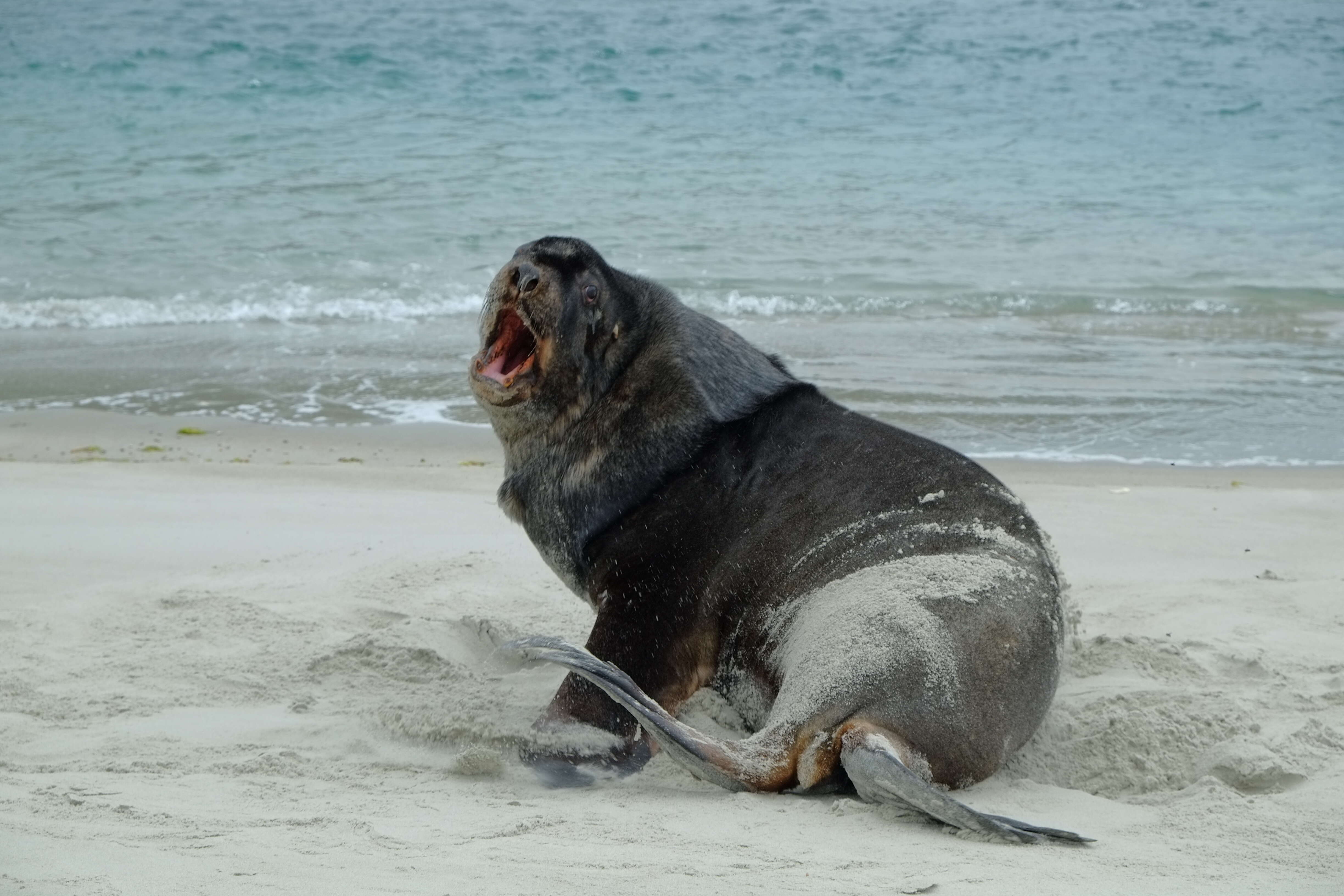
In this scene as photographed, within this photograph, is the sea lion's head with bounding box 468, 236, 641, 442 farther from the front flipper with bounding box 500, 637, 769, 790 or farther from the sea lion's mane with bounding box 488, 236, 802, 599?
the front flipper with bounding box 500, 637, 769, 790

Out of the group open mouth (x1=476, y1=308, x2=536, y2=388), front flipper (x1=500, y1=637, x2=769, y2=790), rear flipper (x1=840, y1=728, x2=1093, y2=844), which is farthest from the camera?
open mouth (x1=476, y1=308, x2=536, y2=388)

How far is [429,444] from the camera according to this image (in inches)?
333

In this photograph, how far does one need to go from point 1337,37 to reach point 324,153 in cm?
2327

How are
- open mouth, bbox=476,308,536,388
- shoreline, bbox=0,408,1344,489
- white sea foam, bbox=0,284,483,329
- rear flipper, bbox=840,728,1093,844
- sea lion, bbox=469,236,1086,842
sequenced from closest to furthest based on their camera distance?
1. rear flipper, bbox=840,728,1093,844
2. sea lion, bbox=469,236,1086,842
3. open mouth, bbox=476,308,536,388
4. shoreline, bbox=0,408,1344,489
5. white sea foam, bbox=0,284,483,329

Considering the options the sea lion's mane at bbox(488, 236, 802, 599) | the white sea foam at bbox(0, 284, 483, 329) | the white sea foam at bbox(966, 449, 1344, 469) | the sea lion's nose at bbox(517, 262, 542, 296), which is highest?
the sea lion's nose at bbox(517, 262, 542, 296)

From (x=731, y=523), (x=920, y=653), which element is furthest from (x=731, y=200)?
(x=920, y=653)

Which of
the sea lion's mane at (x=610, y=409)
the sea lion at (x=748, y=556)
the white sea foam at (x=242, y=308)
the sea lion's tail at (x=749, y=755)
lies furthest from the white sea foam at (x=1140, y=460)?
the white sea foam at (x=242, y=308)

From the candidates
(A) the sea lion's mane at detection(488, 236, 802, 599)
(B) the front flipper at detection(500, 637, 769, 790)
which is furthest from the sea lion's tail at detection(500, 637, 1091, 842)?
(A) the sea lion's mane at detection(488, 236, 802, 599)

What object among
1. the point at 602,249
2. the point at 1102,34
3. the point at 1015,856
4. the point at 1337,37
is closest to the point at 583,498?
the point at 1015,856

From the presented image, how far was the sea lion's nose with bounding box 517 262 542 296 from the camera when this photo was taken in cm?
442

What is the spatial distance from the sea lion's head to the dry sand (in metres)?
0.90

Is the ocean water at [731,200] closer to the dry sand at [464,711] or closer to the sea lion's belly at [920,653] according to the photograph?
the dry sand at [464,711]

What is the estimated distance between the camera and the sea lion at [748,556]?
A: 137 inches

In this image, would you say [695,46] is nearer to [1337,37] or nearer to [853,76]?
[853,76]
